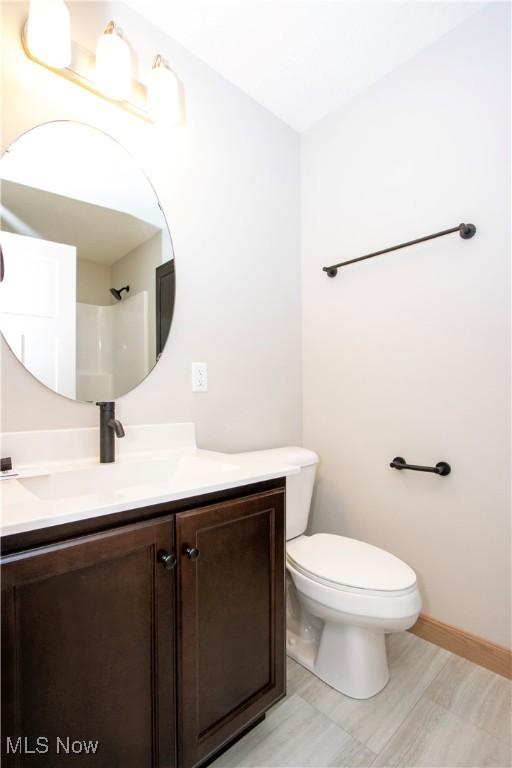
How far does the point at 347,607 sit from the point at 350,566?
0.15 meters

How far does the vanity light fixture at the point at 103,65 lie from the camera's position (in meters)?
1.09

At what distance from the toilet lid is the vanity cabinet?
260mm

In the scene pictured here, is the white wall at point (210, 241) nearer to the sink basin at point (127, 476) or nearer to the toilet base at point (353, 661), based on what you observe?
the sink basin at point (127, 476)

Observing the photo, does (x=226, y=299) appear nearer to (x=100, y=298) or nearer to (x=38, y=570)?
(x=100, y=298)

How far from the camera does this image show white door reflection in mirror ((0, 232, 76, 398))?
3.64 feet

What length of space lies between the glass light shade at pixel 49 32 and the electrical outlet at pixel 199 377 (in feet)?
3.53

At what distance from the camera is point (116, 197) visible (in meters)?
1.34

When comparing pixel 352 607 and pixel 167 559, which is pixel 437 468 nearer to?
pixel 352 607

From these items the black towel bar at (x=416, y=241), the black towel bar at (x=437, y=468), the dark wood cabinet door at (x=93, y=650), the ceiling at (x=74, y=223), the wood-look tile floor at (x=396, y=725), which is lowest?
the wood-look tile floor at (x=396, y=725)

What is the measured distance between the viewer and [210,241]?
1.63 metres

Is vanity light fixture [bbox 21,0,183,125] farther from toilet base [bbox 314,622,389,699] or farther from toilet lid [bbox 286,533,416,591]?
toilet base [bbox 314,622,389,699]

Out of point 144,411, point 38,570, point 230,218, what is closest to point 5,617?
point 38,570

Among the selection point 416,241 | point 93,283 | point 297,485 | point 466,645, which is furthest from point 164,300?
point 466,645

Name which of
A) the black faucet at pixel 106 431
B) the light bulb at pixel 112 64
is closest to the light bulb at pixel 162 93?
the light bulb at pixel 112 64
